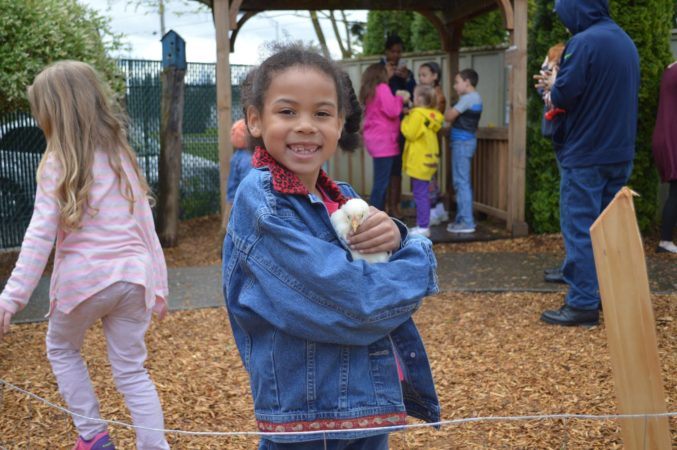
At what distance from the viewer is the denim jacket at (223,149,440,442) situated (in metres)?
1.73

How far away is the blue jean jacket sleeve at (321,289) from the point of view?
171 centimetres

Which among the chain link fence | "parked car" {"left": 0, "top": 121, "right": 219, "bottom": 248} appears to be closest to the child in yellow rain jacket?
the chain link fence

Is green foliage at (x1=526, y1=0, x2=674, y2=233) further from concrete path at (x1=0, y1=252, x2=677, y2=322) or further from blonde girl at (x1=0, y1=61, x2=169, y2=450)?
blonde girl at (x1=0, y1=61, x2=169, y2=450)

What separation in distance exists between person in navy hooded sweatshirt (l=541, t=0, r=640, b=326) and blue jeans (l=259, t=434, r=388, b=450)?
3.07 m

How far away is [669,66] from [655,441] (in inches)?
239

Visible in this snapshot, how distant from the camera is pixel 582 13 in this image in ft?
15.5

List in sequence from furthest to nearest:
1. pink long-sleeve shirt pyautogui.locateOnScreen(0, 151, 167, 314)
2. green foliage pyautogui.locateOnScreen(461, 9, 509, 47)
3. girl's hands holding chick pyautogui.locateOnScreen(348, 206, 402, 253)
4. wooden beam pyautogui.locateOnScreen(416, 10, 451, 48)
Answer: green foliage pyautogui.locateOnScreen(461, 9, 509, 47)
wooden beam pyautogui.locateOnScreen(416, 10, 451, 48)
pink long-sleeve shirt pyautogui.locateOnScreen(0, 151, 167, 314)
girl's hands holding chick pyautogui.locateOnScreen(348, 206, 402, 253)

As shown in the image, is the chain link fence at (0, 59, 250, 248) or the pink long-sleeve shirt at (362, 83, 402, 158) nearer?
the chain link fence at (0, 59, 250, 248)

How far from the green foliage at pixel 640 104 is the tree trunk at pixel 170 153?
376 centimetres

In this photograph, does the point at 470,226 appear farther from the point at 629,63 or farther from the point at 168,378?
the point at 168,378

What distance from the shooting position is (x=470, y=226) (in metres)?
8.43

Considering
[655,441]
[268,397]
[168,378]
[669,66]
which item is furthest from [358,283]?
[669,66]

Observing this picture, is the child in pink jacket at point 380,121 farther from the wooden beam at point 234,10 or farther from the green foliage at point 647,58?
the green foliage at point 647,58

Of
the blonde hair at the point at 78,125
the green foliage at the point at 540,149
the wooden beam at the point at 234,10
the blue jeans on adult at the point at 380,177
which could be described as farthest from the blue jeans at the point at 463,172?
the blonde hair at the point at 78,125
